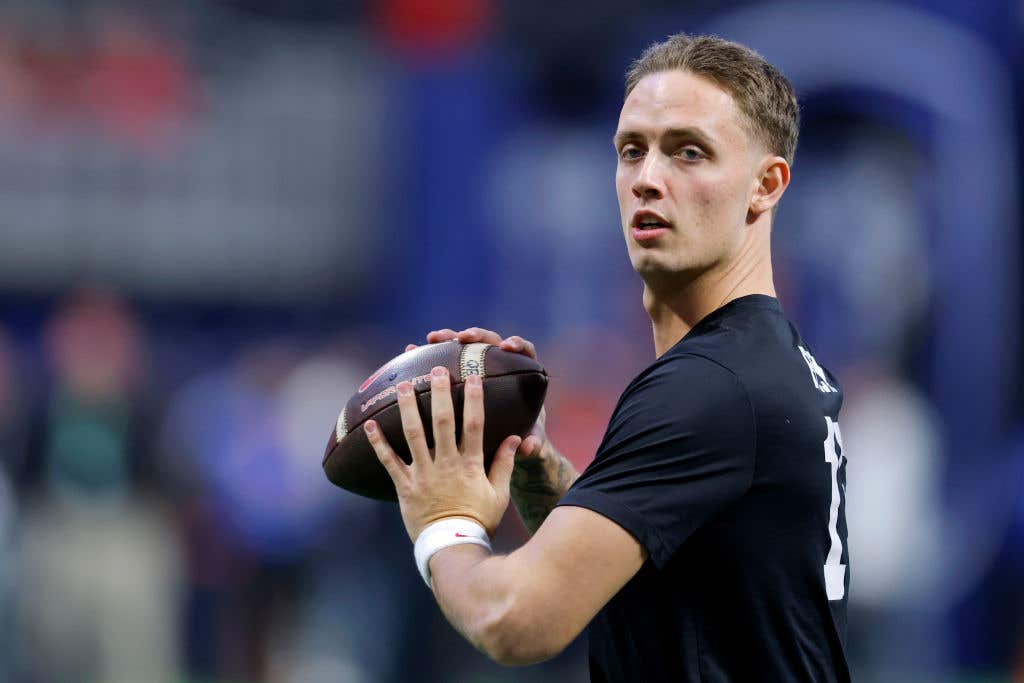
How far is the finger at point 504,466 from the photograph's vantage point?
9.99 feet

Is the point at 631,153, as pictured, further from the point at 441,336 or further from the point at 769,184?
the point at 441,336

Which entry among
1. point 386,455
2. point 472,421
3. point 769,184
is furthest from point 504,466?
point 769,184

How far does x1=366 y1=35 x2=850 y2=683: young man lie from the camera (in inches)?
105

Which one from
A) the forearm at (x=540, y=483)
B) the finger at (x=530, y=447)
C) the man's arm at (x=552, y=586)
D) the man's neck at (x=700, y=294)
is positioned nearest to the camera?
the man's arm at (x=552, y=586)

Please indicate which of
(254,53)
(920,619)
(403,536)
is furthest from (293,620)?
(254,53)

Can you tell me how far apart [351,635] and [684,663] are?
6772 mm

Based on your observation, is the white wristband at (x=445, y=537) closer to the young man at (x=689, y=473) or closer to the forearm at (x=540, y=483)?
the young man at (x=689, y=473)

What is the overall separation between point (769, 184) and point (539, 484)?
89 centimetres

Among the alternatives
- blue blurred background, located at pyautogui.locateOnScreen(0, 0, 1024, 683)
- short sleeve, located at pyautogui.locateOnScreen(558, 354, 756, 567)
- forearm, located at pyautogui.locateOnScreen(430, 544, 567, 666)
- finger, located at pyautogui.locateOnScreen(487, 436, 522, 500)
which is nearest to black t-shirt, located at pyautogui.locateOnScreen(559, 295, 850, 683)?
short sleeve, located at pyautogui.locateOnScreen(558, 354, 756, 567)

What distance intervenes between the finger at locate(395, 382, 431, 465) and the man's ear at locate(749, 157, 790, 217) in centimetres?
82

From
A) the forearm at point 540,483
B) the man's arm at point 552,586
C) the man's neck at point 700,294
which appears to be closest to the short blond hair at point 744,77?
the man's neck at point 700,294

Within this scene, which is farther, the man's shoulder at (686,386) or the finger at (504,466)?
the finger at (504,466)

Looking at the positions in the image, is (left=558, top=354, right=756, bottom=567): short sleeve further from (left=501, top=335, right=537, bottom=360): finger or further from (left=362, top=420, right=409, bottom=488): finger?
(left=501, top=335, right=537, bottom=360): finger

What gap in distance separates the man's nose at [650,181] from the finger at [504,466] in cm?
56
